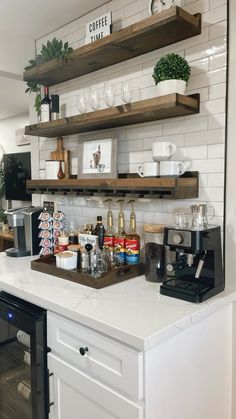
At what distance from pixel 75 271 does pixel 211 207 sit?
0.71 m

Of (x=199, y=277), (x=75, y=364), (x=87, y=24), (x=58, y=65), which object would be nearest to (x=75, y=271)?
(x=75, y=364)

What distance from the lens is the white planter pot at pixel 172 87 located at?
1.46 meters

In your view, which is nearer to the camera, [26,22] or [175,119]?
[175,119]

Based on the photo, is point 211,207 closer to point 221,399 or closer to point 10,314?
point 221,399

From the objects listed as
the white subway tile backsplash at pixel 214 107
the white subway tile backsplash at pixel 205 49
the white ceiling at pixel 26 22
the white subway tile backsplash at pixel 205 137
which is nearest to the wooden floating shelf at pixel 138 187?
the white subway tile backsplash at pixel 205 137

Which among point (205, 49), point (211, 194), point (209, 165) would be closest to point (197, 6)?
point (205, 49)

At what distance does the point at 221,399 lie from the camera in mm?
1444

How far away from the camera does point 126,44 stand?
1629 millimetres

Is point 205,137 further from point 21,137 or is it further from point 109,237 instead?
point 21,137

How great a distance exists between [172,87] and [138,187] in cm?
46

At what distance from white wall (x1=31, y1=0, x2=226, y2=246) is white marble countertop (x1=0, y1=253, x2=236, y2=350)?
42 centimetres

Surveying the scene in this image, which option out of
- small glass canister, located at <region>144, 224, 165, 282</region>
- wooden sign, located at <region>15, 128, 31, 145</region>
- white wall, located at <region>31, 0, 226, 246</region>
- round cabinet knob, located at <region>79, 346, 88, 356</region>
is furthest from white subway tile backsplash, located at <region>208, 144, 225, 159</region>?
wooden sign, located at <region>15, 128, 31, 145</region>

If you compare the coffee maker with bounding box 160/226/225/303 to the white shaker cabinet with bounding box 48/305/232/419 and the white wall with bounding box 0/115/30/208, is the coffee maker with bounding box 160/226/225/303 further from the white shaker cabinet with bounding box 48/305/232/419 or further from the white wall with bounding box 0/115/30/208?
the white wall with bounding box 0/115/30/208

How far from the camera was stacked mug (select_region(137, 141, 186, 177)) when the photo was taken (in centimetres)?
150
